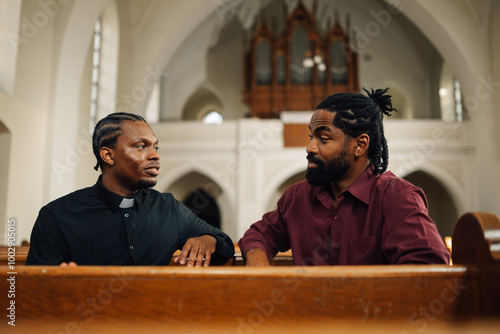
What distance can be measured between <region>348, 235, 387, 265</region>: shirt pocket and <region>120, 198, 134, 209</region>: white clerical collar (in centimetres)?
108

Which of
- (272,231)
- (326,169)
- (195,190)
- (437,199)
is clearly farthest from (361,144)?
(437,199)

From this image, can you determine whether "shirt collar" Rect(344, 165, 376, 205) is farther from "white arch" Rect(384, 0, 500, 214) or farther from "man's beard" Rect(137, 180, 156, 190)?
"white arch" Rect(384, 0, 500, 214)

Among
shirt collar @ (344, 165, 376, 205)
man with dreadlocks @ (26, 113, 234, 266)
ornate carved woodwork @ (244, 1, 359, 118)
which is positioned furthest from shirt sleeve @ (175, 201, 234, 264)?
ornate carved woodwork @ (244, 1, 359, 118)

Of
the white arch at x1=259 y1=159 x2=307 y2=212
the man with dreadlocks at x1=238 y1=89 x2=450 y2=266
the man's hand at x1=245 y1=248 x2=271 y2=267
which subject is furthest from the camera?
the white arch at x1=259 y1=159 x2=307 y2=212

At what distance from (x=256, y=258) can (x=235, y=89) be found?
14256 mm

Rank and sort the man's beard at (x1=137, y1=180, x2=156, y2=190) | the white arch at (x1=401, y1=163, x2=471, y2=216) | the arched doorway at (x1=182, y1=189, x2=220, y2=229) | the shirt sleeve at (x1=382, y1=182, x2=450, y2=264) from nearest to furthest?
the shirt sleeve at (x1=382, y1=182, x2=450, y2=264) < the man's beard at (x1=137, y1=180, x2=156, y2=190) < the white arch at (x1=401, y1=163, x2=471, y2=216) < the arched doorway at (x1=182, y1=189, x2=220, y2=229)

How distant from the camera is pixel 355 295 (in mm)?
1368

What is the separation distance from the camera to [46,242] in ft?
6.34

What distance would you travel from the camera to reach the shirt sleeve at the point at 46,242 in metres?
1.91

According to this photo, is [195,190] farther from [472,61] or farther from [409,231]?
[409,231]

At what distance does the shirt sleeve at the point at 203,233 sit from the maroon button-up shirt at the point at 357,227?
0.30ft

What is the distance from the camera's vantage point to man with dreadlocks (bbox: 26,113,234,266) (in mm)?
1967

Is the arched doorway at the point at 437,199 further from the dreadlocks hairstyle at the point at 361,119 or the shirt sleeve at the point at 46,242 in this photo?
the shirt sleeve at the point at 46,242

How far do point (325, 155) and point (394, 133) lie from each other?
9807mm
